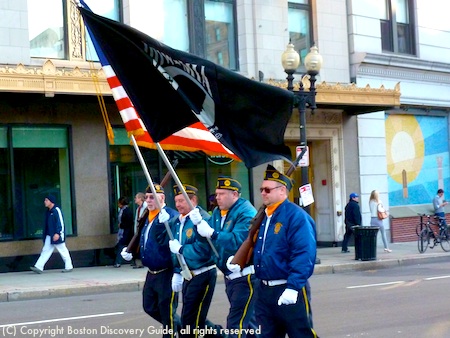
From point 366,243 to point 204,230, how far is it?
1330cm

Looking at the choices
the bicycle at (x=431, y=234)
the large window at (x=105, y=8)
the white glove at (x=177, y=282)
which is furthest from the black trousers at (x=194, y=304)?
the bicycle at (x=431, y=234)

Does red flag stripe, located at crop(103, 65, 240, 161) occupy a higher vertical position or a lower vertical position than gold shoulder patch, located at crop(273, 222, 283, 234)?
higher

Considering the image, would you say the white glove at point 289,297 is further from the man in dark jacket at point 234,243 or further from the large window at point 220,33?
the large window at point 220,33

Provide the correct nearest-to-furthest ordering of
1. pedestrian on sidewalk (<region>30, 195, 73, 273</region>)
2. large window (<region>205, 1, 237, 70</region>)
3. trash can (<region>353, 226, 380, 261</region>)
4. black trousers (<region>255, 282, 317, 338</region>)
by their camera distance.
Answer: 1. black trousers (<region>255, 282, 317, 338</region>)
2. pedestrian on sidewalk (<region>30, 195, 73, 273</region>)
3. trash can (<region>353, 226, 380, 261</region>)
4. large window (<region>205, 1, 237, 70</region>)

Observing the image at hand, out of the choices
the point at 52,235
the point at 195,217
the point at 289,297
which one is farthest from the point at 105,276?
the point at 289,297

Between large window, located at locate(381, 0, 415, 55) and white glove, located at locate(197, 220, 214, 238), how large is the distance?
65.6ft

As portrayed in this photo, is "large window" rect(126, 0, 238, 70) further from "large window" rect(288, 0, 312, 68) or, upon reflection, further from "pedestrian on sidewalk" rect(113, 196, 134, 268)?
"pedestrian on sidewalk" rect(113, 196, 134, 268)

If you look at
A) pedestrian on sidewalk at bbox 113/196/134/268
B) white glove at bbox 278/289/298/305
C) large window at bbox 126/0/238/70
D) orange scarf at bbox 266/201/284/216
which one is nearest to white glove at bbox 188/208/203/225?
orange scarf at bbox 266/201/284/216

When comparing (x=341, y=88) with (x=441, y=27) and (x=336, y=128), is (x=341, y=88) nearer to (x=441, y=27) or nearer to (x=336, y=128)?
(x=336, y=128)

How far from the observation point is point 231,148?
7.41 metres

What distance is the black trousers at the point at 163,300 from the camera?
27.7 feet

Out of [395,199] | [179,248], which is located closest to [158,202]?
[179,248]

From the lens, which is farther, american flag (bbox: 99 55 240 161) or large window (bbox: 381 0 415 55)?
large window (bbox: 381 0 415 55)

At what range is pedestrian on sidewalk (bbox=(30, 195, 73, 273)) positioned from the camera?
18188 mm
